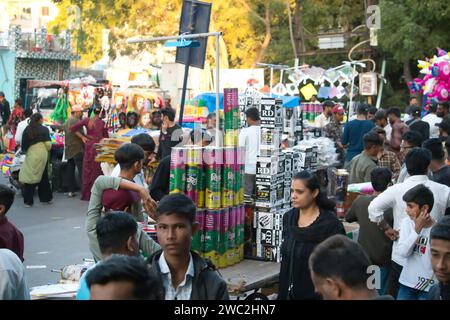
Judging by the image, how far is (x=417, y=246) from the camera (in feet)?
20.4

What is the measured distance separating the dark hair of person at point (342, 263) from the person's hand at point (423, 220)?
263 cm

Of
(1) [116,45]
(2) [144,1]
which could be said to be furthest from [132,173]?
(1) [116,45]

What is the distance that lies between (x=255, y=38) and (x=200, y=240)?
1223 inches

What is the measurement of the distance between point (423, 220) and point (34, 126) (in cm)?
995

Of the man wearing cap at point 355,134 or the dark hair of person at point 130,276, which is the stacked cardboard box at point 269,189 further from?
the man wearing cap at point 355,134

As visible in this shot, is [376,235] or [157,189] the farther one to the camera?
[157,189]

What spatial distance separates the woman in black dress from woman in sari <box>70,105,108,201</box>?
377 inches

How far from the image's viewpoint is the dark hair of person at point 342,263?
11.3ft

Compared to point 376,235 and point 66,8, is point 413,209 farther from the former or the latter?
point 66,8

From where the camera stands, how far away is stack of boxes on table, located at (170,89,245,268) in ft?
24.6

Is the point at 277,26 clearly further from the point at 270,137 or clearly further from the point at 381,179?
the point at 381,179

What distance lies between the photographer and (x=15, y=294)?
4.71m

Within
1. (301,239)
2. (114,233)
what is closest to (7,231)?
(114,233)
